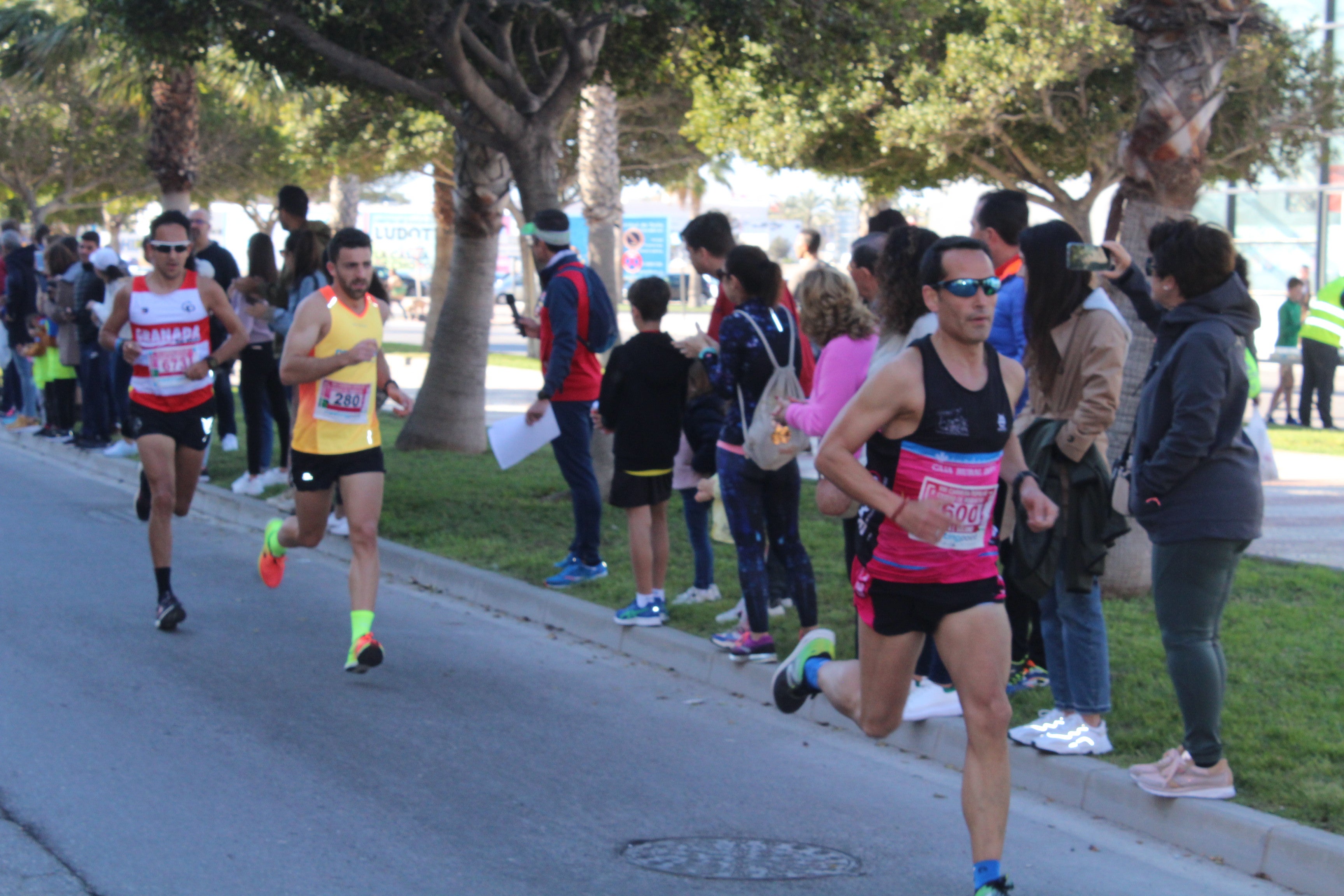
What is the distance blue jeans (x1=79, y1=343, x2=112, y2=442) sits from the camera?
14.6 m

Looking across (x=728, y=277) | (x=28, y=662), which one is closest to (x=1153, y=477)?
(x=728, y=277)

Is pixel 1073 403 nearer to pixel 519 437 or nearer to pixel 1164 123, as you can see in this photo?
pixel 1164 123

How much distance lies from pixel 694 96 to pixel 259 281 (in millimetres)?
15466

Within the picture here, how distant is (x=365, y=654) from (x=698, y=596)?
88.9 inches

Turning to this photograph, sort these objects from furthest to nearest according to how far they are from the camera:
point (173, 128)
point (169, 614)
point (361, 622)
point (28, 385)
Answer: point (173, 128) → point (28, 385) → point (169, 614) → point (361, 622)

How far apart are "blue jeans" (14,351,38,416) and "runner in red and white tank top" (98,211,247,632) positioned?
984 centimetres

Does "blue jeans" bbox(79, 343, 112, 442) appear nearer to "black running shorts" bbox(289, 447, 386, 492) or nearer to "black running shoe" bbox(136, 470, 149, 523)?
"black running shoe" bbox(136, 470, 149, 523)

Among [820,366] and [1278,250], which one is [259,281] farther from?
[1278,250]

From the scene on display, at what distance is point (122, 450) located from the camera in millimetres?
14156

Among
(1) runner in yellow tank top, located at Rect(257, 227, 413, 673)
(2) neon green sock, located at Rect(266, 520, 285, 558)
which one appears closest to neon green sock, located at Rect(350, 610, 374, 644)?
(1) runner in yellow tank top, located at Rect(257, 227, 413, 673)

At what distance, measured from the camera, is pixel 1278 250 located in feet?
112


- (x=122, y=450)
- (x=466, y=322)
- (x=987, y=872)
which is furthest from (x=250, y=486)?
(x=987, y=872)

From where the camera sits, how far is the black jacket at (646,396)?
293 inches

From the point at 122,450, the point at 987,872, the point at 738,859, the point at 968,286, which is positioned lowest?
the point at 738,859
